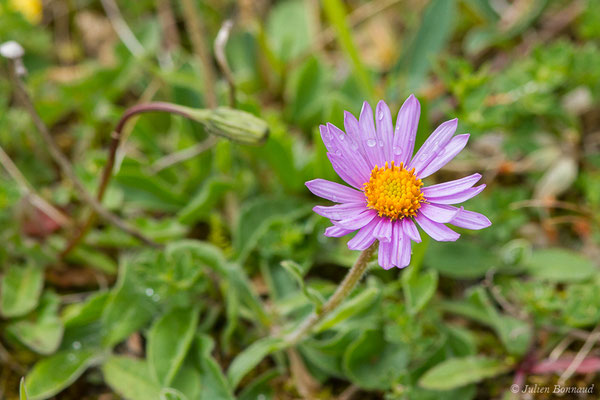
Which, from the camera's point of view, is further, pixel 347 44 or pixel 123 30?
pixel 123 30

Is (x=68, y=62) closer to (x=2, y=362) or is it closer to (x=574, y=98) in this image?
(x=2, y=362)

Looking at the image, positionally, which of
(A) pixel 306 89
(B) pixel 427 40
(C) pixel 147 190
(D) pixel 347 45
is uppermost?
(B) pixel 427 40

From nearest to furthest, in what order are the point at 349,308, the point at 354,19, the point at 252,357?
the point at 349,308 < the point at 252,357 < the point at 354,19

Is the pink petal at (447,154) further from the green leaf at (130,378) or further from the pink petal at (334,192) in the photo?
the green leaf at (130,378)

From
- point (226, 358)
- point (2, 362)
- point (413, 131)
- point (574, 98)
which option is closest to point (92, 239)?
point (2, 362)

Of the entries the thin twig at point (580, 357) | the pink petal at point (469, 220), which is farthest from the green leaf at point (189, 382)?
the thin twig at point (580, 357)

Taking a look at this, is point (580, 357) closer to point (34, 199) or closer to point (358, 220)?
point (358, 220)

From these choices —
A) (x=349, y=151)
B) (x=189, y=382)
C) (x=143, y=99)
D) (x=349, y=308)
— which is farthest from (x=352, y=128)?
(x=143, y=99)

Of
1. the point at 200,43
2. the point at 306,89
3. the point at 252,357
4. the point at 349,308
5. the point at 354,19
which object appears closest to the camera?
the point at 349,308
